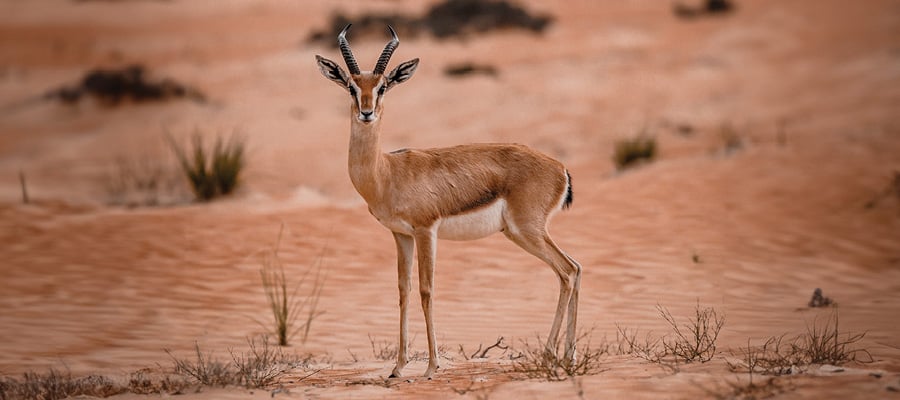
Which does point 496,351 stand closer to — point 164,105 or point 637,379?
point 637,379

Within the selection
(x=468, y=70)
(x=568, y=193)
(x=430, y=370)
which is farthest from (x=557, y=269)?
(x=468, y=70)

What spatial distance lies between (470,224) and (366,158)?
907 millimetres

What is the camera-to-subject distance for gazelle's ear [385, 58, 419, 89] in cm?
696

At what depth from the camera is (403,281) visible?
285 inches

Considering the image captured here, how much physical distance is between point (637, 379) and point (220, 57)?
88.5 feet

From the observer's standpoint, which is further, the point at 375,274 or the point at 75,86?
the point at 75,86

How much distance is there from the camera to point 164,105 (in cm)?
2319

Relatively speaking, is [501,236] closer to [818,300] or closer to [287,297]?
[287,297]

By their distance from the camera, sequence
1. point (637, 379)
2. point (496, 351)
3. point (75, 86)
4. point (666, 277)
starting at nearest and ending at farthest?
1. point (637, 379)
2. point (496, 351)
3. point (666, 277)
4. point (75, 86)

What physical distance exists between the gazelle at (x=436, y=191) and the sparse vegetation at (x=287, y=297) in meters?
1.58

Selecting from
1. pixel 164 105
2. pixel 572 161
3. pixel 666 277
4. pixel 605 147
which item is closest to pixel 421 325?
pixel 666 277

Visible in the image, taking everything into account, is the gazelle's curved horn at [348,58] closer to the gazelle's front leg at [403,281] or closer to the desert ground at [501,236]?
the gazelle's front leg at [403,281]

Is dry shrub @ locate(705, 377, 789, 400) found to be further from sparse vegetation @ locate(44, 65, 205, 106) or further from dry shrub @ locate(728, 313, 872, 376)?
sparse vegetation @ locate(44, 65, 205, 106)

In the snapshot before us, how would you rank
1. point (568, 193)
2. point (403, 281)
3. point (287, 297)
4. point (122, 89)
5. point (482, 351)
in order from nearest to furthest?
1. point (403, 281)
2. point (568, 193)
3. point (482, 351)
4. point (287, 297)
5. point (122, 89)
